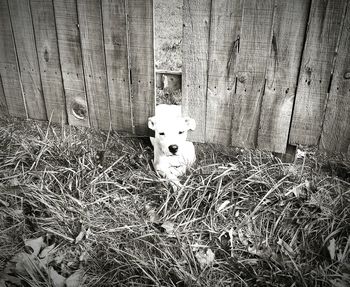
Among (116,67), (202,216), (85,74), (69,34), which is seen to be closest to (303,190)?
(202,216)

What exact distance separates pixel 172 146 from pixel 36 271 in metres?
1.17

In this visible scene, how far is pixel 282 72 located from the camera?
7.95 ft

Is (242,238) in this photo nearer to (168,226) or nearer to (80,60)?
(168,226)

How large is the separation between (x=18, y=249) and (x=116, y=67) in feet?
4.93

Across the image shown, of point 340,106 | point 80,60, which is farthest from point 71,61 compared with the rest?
point 340,106

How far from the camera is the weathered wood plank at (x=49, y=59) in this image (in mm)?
2671

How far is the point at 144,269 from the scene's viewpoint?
6.10 ft

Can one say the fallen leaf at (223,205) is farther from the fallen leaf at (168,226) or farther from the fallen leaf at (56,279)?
the fallen leaf at (56,279)

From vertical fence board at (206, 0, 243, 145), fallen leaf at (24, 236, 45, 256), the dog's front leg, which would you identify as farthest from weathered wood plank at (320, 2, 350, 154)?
fallen leaf at (24, 236, 45, 256)

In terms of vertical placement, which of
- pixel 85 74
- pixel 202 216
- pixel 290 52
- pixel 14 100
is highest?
pixel 290 52

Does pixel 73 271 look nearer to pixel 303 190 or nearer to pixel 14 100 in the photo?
pixel 303 190

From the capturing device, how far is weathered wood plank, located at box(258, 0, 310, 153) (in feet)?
7.31

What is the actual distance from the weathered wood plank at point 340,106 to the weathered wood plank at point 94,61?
1.73 meters

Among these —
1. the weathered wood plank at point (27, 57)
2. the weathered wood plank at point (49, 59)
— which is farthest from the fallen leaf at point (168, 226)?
the weathered wood plank at point (27, 57)
